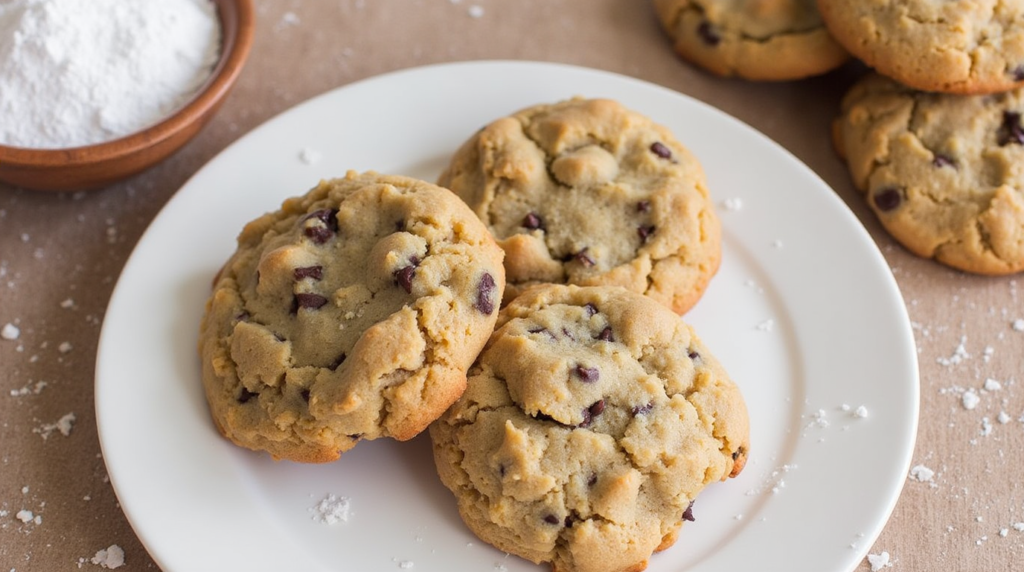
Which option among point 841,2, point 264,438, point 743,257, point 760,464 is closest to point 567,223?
point 743,257

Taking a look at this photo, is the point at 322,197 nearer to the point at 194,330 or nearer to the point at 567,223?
the point at 194,330

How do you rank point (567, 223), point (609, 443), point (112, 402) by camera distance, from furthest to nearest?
point (567, 223) → point (112, 402) → point (609, 443)

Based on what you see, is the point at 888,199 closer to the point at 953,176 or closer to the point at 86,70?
the point at 953,176

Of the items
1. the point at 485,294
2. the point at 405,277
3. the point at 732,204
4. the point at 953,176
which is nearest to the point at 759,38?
the point at 732,204

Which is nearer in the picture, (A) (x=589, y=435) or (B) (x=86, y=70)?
(A) (x=589, y=435)

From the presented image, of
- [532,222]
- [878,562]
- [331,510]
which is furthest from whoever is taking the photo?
[532,222]

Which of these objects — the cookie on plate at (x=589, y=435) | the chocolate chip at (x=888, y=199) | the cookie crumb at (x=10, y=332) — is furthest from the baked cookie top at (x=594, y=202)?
the cookie crumb at (x=10, y=332)

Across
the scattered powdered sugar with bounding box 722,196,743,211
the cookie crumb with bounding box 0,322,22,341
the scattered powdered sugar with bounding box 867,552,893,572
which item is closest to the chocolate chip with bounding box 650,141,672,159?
the scattered powdered sugar with bounding box 722,196,743,211
